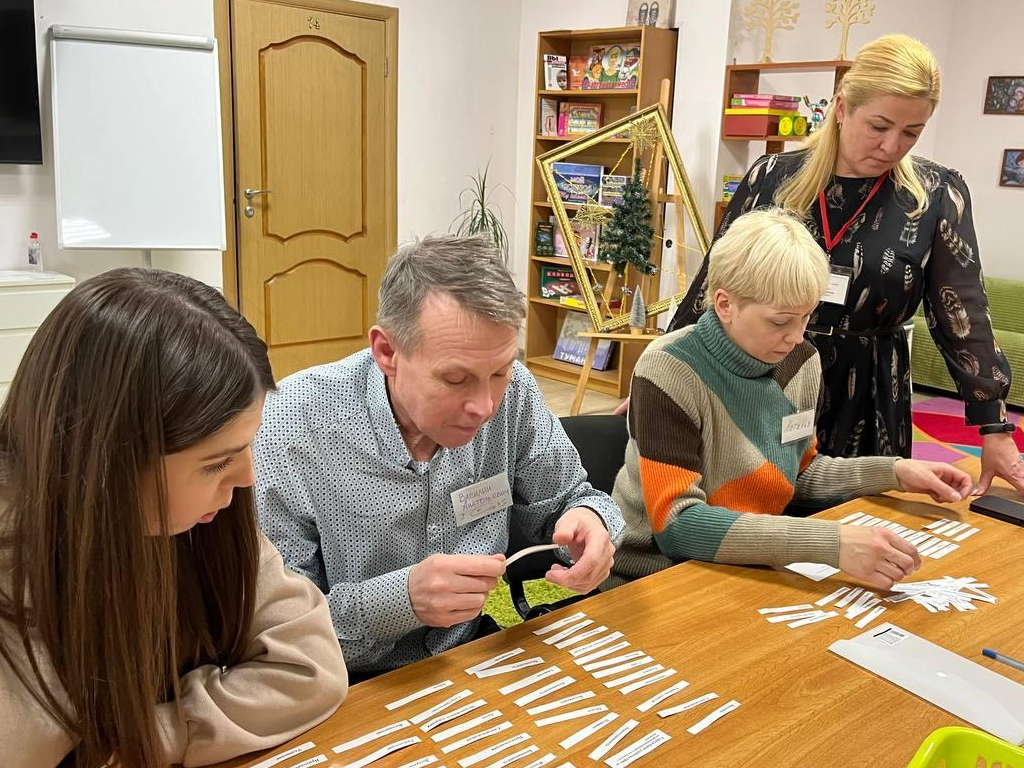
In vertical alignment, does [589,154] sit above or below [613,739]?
above

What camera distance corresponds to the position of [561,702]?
4.12ft

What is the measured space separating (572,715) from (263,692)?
1.31ft

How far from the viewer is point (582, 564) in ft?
4.94

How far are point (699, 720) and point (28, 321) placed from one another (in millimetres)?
4553

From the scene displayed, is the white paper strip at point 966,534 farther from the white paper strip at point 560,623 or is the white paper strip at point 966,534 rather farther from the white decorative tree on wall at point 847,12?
the white decorative tree on wall at point 847,12

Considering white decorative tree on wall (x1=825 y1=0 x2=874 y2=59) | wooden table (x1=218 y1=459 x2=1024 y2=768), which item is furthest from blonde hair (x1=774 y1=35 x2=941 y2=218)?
white decorative tree on wall (x1=825 y1=0 x2=874 y2=59)

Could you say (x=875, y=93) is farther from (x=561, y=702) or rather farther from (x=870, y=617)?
(x=561, y=702)

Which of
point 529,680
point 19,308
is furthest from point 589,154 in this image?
point 529,680

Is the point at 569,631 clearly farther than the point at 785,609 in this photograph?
No

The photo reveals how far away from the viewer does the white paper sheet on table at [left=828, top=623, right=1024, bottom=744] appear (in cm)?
128

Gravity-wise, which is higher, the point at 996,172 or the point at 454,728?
the point at 996,172

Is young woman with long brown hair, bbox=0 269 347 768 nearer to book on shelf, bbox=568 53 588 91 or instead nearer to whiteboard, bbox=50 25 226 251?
whiteboard, bbox=50 25 226 251

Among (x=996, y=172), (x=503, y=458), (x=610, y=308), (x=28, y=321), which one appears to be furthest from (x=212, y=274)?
(x=996, y=172)

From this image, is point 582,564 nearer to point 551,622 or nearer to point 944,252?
point 551,622
